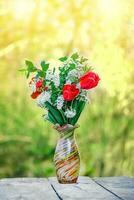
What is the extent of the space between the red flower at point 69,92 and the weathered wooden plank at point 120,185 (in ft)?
1.50

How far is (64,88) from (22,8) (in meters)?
3.72

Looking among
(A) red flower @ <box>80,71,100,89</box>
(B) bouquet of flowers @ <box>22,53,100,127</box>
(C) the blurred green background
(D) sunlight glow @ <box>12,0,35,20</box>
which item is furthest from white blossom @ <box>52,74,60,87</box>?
(D) sunlight glow @ <box>12,0,35,20</box>

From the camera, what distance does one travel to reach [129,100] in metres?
6.14

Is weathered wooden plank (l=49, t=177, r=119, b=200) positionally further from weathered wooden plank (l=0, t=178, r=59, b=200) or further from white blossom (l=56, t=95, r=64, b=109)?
white blossom (l=56, t=95, r=64, b=109)

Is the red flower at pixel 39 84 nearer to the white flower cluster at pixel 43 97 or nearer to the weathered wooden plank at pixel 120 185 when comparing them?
the white flower cluster at pixel 43 97

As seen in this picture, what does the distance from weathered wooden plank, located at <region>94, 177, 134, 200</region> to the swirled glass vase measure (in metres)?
0.17

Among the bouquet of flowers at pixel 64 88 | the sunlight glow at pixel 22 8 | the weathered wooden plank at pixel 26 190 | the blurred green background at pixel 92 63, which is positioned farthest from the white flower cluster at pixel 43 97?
the sunlight glow at pixel 22 8

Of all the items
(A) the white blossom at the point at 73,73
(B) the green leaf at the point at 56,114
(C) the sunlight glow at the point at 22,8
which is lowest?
(B) the green leaf at the point at 56,114

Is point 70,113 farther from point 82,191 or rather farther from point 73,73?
point 82,191

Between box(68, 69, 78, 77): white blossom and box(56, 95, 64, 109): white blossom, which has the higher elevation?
box(68, 69, 78, 77): white blossom

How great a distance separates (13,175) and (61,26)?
1.87 metres

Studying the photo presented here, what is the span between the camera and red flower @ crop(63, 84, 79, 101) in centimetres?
255

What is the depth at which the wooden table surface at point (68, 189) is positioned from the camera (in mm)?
2184

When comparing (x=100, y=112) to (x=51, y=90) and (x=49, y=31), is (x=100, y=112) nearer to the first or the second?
(x=49, y=31)
